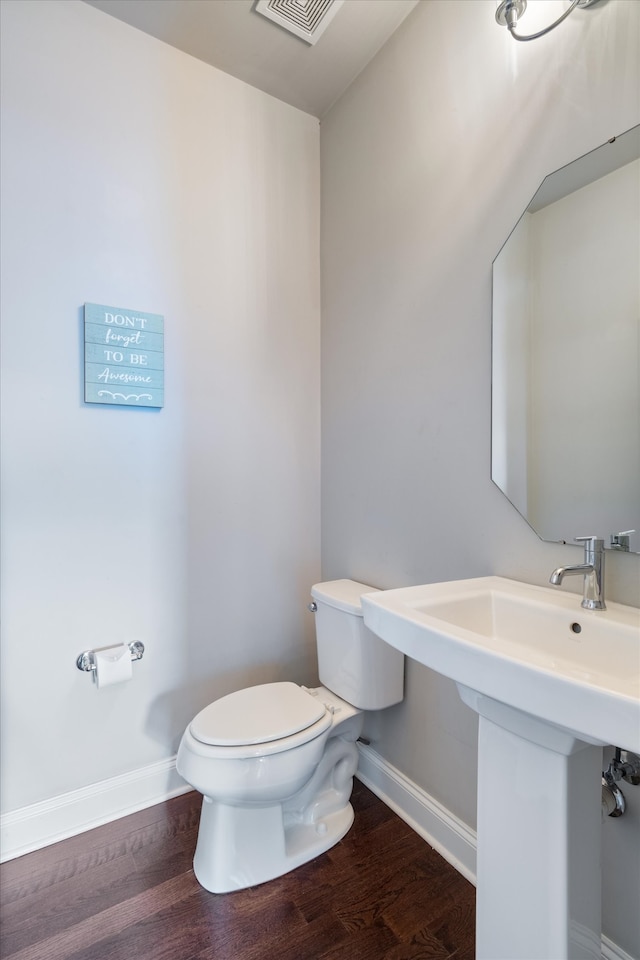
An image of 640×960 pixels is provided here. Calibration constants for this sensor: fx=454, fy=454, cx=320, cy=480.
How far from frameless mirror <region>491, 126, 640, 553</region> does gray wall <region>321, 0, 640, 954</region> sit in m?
0.05

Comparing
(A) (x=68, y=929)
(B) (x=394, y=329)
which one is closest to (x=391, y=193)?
(B) (x=394, y=329)

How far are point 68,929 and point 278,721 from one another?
692 millimetres

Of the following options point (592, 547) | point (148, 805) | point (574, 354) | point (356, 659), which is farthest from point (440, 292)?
point (148, 805)

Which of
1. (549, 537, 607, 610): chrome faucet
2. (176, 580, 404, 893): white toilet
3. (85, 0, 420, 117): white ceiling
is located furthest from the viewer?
(85, 0, 420, 117): white ceiling

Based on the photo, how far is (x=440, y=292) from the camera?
139 centimetres

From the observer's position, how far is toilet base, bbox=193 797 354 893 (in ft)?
4.09

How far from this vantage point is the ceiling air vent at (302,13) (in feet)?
4.66

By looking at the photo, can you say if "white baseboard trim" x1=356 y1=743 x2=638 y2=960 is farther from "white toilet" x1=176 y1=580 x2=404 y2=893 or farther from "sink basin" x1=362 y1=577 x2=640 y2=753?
"sink basin" x1=362 y1=577 x2=640 y2=753

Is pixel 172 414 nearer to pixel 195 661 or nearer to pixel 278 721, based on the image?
pixel 195 661

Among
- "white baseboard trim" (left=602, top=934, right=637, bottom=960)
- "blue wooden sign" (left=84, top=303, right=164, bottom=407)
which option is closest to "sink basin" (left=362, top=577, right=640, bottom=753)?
"white baseboard trim" (left=602, top=934, right=637, bottom=960)

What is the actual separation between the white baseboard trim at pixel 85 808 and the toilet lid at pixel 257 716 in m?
0.47

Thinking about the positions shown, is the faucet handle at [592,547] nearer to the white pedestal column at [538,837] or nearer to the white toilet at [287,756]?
the white pedestal column at [538,837]

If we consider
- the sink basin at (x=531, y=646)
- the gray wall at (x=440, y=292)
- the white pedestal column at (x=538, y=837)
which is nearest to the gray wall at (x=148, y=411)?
the gray wall at (x=440, y=292)

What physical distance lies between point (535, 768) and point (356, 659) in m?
0.76
